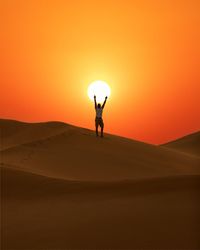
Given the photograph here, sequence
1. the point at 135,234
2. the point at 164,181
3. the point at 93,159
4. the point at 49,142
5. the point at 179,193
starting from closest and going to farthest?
1. the point at 135,234
2. the point at 179,193
3. the point at 164,181
4. the point at 93,159
5. the point at 49,142

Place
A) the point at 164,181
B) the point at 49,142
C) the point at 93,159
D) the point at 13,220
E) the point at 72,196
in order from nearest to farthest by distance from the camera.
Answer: the point at 13,220 → the point at 72,196 → the point at 164,181 → the point at 93,159 → the point at 49,142

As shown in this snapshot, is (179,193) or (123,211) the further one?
(179,193)

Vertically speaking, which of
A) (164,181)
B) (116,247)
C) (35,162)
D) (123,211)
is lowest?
(116,247)

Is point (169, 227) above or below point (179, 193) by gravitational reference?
below

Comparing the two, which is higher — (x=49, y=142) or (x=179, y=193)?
(x=49, y=142)

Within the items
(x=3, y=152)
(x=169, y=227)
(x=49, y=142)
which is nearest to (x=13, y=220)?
(x=169, y=227)

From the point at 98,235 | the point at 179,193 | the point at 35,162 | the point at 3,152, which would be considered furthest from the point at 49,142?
the point at 98,235

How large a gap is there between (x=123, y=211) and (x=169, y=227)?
738 millimetres

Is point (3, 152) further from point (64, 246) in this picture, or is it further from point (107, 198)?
point (64, 246)

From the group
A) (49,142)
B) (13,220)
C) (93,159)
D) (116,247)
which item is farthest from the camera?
(49,142)

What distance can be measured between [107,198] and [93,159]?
510cm

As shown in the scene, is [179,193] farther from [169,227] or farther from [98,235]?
[98,235]

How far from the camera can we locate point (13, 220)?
4.03 meters

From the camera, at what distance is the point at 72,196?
5117 mm
